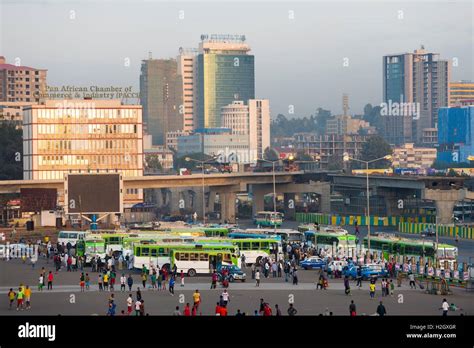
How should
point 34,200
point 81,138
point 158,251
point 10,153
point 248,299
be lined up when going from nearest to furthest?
point 248,299, point 158,251, point 34,200, point 81,138, point 10,153

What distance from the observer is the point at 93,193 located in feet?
313

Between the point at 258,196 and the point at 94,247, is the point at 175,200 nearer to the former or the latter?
the point at 258,196

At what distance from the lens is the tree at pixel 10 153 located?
476 ft

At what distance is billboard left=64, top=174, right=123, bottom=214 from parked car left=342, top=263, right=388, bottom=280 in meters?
40.0

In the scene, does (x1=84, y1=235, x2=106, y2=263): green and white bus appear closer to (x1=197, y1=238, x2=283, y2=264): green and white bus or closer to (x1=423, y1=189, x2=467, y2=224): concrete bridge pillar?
(x1=197, y1=238, x2=283, y2=264): green and white bus

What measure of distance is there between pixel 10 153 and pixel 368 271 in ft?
324

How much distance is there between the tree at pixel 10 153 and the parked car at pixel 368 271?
3576 inches

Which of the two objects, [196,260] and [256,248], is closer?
[196,260]

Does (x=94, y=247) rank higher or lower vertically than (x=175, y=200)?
higher

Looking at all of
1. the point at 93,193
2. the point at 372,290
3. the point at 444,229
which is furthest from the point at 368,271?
the point at 93,193

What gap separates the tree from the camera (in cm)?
14512

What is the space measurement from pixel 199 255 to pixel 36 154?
7217 centimetres
